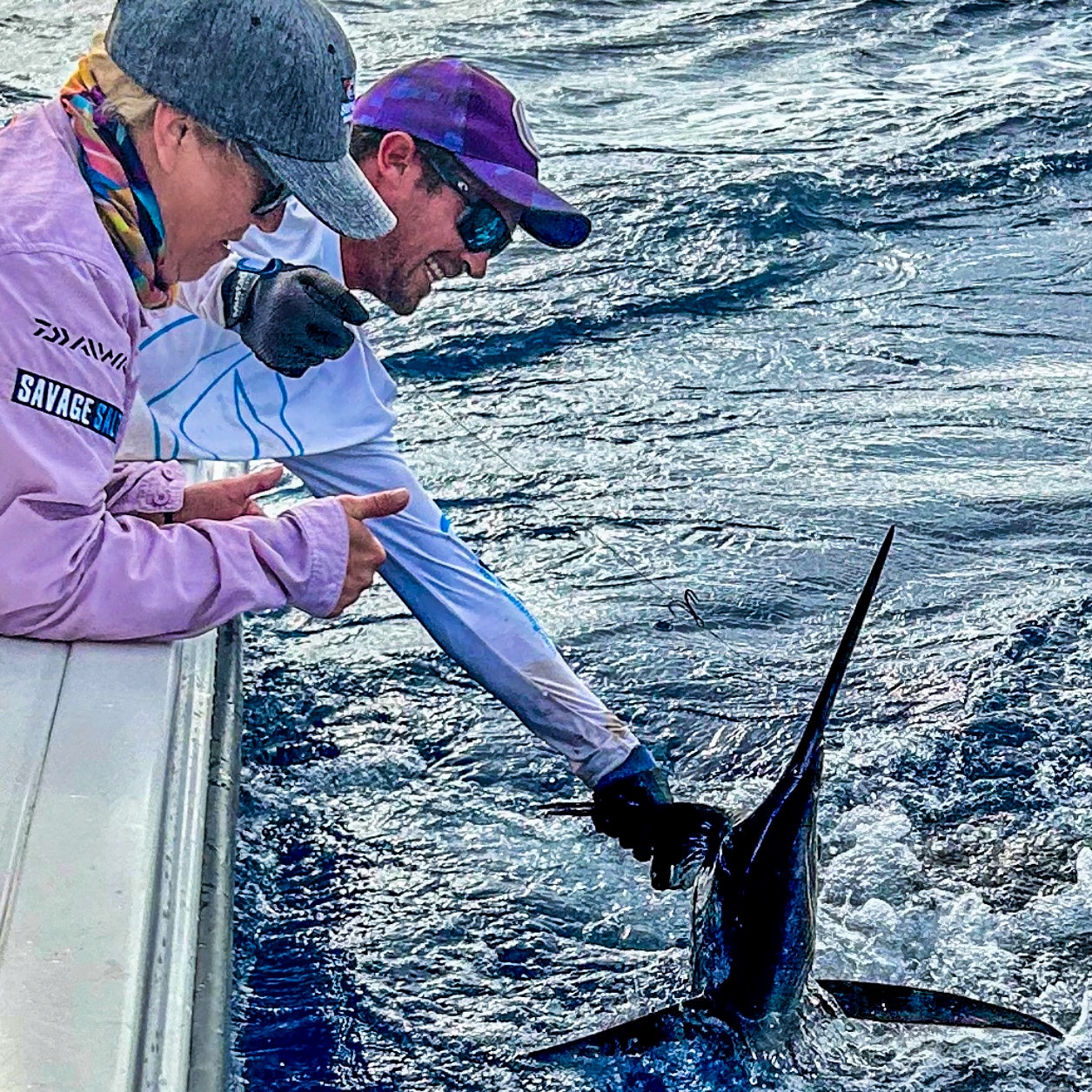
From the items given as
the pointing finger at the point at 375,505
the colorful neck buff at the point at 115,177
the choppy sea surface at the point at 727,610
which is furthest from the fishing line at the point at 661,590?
the colorful neck buff at the point at 115,177

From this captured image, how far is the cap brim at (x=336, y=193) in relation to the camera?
2.40 meters

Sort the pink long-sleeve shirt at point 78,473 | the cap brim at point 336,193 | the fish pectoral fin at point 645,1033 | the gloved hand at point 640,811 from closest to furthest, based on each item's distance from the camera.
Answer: the pink long-sleeve shirt at point 78,473 → the cap brim at point 336,193 → the fish pectoral fin at point 645,1033 → the gloved hand at point 640,811

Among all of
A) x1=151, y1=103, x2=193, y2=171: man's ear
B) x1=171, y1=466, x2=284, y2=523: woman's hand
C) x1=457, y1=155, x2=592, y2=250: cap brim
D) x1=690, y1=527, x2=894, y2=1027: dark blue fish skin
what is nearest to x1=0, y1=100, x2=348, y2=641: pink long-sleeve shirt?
x1=151, y1=103, x2=193, y2=171: man's ear

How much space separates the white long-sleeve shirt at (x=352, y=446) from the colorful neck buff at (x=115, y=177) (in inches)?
27.9

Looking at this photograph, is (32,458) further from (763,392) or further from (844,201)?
(844,201)

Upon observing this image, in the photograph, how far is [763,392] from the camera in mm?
5676

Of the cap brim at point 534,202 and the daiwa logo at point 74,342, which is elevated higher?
the daiwa logo at point 74,342

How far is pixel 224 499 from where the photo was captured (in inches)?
117

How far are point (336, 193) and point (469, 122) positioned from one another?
30.4 inches

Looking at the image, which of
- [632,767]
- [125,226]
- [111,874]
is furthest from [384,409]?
[111,874]

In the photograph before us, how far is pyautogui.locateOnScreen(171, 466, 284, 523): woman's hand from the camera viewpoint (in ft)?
9.70

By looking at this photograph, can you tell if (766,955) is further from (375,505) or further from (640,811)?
(375,505)

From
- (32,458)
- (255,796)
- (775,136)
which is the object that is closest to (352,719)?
(255,796)

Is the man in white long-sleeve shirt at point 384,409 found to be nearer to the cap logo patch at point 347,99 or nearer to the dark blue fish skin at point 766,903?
the dark blue fish skin at point 766,903
